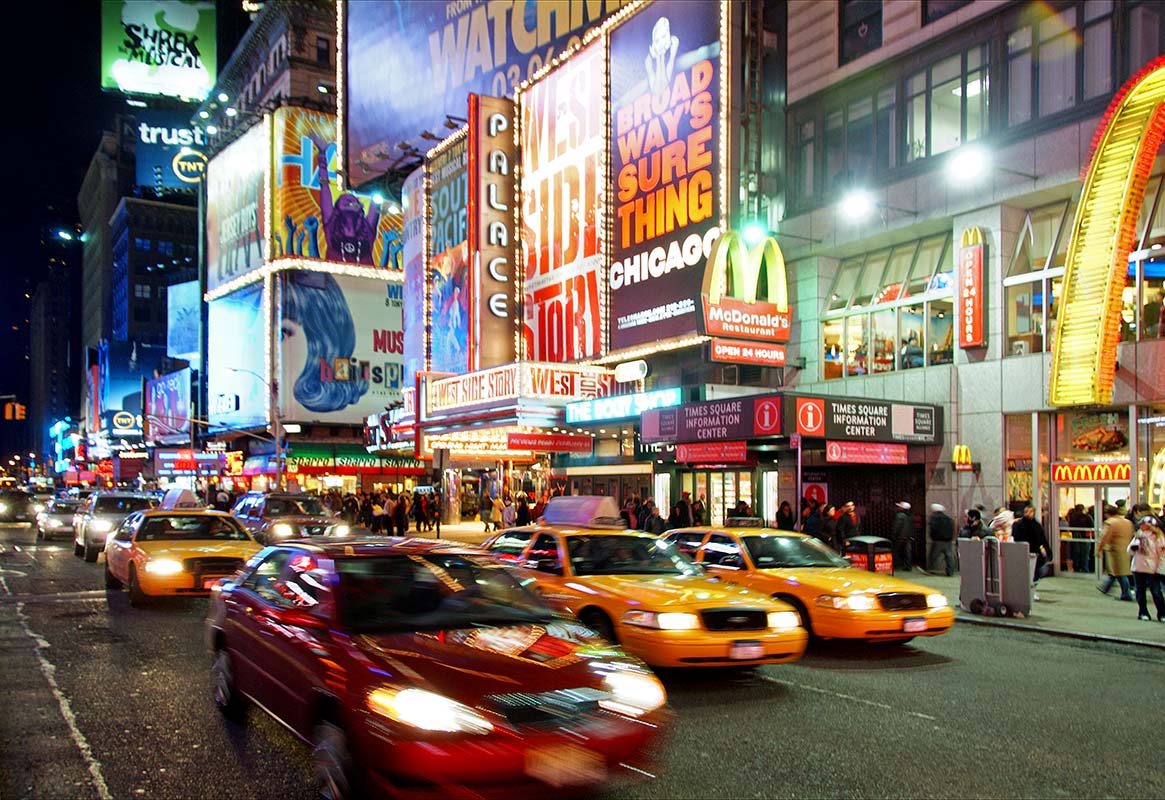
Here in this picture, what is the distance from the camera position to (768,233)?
2634 centimetres

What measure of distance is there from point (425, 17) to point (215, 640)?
43118mm

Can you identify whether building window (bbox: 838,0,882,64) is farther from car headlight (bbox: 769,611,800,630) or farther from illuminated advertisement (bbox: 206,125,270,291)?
illuminated advertisement (bbox: 206,125,270,291)

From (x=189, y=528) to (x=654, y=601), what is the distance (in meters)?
9.28

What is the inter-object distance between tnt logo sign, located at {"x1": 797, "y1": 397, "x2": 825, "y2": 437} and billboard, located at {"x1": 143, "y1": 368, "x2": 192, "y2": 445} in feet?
234

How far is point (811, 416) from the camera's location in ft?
67.2

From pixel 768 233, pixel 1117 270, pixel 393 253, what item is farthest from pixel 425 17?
pixel 1117 270

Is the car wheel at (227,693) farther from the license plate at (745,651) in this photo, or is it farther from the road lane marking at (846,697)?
the road lane marking at (846,697)

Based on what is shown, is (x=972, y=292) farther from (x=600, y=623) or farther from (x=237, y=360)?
(x=237, y=360)

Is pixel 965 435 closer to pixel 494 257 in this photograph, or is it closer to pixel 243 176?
pixel 494 257

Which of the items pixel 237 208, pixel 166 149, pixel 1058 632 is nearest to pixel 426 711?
pixel 1058 632

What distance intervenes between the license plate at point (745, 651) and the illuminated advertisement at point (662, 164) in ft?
59.1

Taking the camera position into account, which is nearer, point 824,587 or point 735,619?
point 735,619

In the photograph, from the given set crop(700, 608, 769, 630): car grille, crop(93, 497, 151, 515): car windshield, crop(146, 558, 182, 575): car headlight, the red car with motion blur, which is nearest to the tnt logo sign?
crop(700, 608, 769, 630): car grille

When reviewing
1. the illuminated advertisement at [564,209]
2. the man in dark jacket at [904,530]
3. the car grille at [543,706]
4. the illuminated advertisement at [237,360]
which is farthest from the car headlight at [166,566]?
the illuminated advertisement at [237,360]
